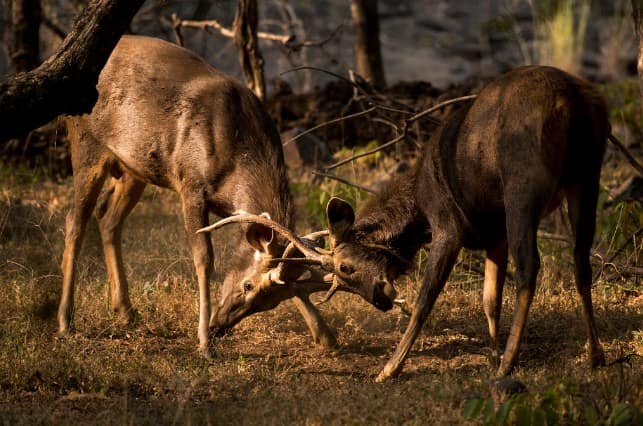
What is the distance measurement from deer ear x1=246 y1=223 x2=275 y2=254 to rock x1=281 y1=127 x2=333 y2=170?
541cm

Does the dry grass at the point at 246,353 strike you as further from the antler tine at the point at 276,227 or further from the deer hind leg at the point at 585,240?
the antler tine at the point at 276,227

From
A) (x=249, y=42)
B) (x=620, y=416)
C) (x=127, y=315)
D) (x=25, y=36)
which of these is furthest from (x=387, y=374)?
(x=25, y=36)

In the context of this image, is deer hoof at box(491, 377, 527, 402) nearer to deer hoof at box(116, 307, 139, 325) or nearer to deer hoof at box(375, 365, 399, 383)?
deer hoof at box(375, 365, 399, 383)

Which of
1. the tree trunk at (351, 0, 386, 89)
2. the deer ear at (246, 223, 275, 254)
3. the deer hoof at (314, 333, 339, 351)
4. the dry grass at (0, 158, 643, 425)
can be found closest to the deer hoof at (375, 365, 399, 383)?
the dry grass at (0, 158, 643, 425)

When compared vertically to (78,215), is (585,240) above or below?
above

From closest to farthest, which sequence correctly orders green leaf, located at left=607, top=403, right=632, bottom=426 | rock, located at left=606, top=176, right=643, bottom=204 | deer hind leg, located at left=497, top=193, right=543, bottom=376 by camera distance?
green leaf, located at left=607, top=403, right=632, bottom=426, deer hind leg, located at left=497, top=193, right=543, bottom=376, rock, located at left=606, top=176, right=643, bottom=204

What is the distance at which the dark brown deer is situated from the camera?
713 cm

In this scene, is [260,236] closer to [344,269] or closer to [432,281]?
[344,269]

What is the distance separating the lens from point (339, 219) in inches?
256

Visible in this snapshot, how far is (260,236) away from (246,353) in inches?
34.6

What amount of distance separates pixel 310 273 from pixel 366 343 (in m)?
0.75

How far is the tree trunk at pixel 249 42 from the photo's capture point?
982 centimetres

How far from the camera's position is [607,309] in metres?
7.55

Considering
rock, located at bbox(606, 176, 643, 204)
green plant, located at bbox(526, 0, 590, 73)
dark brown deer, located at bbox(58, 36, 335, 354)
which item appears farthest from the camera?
green plant, located at bbox(526, 0, 590, 73)
